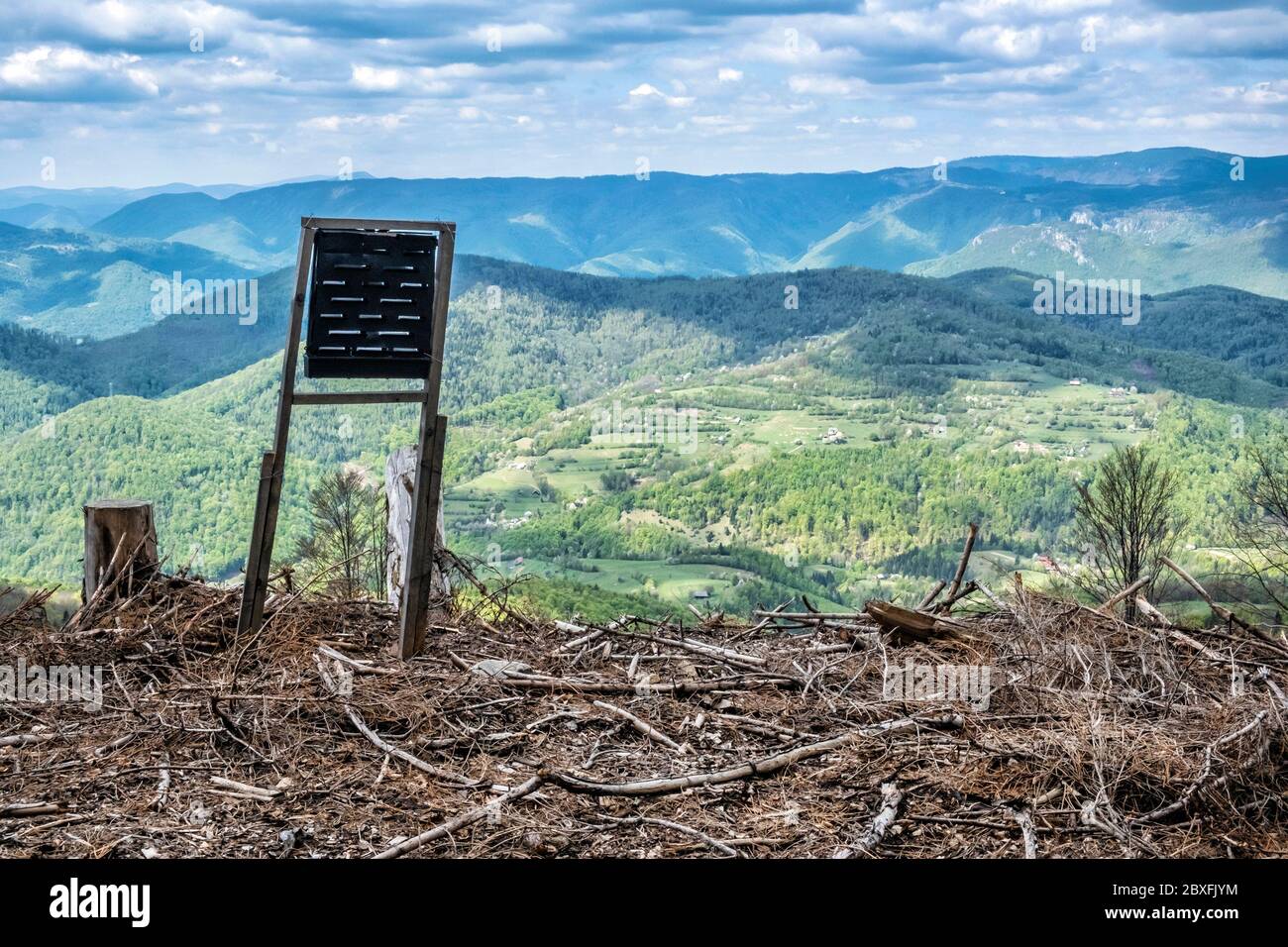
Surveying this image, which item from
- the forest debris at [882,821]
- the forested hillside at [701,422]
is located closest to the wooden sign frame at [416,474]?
the forest debris at [882,821]

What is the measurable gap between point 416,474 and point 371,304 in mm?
968

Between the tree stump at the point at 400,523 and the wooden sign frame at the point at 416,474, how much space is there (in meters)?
0.82

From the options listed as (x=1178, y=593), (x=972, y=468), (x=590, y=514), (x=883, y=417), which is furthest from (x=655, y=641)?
(x=883, y=417)

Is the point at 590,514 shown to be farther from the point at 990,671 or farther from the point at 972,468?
the point at 990,671

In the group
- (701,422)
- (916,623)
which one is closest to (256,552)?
(916,623)

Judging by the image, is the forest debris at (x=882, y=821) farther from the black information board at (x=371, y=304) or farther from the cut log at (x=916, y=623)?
the black information board at (x=371, y=304)

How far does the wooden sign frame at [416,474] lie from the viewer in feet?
20.7

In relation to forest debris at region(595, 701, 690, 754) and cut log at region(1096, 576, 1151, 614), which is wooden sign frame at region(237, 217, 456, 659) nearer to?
forest debris at region(595, 701, 690, 754)

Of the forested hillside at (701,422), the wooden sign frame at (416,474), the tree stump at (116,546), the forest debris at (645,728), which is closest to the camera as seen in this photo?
the forest debris at (645,728)

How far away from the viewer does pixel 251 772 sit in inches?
191

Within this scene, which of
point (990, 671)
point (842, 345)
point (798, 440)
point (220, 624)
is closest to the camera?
point (990, 671)

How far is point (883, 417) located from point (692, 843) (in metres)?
107

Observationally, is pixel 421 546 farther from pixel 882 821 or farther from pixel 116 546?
pixel 882 821

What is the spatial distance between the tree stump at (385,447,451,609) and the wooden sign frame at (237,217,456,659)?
0.82 meters
